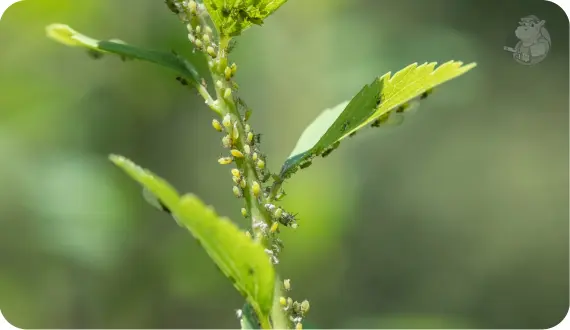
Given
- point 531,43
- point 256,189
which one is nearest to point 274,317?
point 256,189

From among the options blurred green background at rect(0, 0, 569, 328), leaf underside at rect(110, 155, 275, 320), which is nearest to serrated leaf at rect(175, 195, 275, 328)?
leaf underside at rect(110, 155, 275, 320)

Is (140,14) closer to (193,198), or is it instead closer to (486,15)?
(486,15)

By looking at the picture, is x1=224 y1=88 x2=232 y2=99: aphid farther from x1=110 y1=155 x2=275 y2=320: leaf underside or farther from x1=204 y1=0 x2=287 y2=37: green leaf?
x1=110 y1=155 x2=275 y2=320: leaf underside

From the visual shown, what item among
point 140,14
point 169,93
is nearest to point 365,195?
point 169,93

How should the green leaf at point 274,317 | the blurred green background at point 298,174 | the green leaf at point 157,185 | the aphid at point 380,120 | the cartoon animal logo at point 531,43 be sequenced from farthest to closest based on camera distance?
the blurred green background at point 298,174 → the cartoon animal logo at point 531,43 → the aphid at point 380,120 → the green leaf at point 274,317 → the green leaf at point 157,185

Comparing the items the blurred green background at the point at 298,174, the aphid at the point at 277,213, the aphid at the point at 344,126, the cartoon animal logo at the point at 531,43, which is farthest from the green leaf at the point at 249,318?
the blurred green background at the point at 298,174

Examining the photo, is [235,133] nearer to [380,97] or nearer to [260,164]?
[260,164]

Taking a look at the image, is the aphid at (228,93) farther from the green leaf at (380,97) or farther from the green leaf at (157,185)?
the green leaf at (157,185)

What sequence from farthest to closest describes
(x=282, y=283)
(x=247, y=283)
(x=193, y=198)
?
(x=282, y=283)
(x=247, y=283)
(x=193, y=198)
